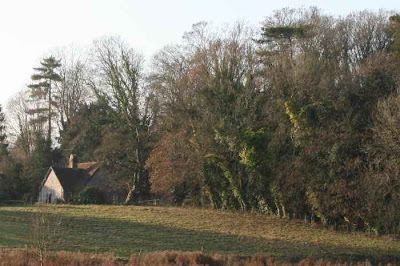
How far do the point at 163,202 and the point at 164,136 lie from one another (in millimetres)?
7524

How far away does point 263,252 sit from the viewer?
70.9 ft

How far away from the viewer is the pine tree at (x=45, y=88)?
61156 mm

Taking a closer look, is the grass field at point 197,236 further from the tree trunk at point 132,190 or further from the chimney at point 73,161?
the chimney at point 73,161

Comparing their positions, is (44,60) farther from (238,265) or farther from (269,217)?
(238,265)

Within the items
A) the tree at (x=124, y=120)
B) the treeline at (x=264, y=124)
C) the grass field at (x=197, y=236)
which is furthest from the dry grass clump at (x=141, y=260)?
the tree at (x=124, y=120)

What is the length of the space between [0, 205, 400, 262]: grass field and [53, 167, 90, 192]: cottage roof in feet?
50.6

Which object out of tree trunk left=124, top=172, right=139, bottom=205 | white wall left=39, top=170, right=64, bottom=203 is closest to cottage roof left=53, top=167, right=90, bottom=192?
white wall left=39, top=170, right=64, bottom=203

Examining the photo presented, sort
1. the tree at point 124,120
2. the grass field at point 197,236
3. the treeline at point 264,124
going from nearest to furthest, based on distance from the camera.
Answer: the grass field at point 197,236 → the treeline at point 264,124 → the tree at point 124,120

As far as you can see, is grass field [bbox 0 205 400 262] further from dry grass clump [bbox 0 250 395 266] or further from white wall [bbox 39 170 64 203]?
white wall [bbox 39 170 64 203]

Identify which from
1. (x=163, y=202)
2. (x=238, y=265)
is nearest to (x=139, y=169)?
(x=163, y=202)

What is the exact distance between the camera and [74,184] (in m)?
51.7

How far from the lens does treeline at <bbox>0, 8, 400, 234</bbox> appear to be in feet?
98.3

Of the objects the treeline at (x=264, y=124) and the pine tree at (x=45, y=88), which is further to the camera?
the pine tree at (x=45, y=88)

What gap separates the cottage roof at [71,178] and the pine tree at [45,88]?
10.0 m
